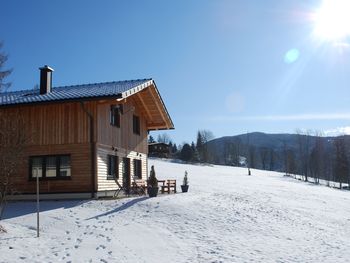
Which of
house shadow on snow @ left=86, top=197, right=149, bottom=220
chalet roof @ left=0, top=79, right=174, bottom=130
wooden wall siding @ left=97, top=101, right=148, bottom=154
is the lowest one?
house shadow on snow @ left=86, top=197, right=149, bottom=220

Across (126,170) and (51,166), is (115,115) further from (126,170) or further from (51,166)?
(51,166)

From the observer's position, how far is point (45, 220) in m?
14.3

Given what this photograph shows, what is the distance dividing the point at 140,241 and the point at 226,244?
240 centimetres

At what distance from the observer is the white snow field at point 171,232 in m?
10.9

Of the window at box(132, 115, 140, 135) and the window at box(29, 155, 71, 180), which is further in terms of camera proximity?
the window at box(132, 115, 140, 135)

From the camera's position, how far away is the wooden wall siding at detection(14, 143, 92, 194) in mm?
20125

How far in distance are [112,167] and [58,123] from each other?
3678 millimetres

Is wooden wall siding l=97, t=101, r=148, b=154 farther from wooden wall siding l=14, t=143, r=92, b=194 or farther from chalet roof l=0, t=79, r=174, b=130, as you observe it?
wooden wall siding l=14, t=143, r=92, b=194

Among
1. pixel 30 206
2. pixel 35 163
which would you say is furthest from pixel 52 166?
pixel 30 206

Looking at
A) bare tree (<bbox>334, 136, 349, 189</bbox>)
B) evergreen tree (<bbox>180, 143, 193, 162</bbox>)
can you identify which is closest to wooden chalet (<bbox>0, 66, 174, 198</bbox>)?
bare tree (<bbox>334, 136, 349, 189</bbox>)

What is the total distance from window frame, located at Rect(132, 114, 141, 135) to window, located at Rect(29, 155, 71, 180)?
6406mm

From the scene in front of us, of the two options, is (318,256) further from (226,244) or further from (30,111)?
(30,111)

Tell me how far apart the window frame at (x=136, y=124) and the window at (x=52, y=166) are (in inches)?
252

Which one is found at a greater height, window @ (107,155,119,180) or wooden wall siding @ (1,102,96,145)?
wooden wall siding @ (1,102,96,145)
